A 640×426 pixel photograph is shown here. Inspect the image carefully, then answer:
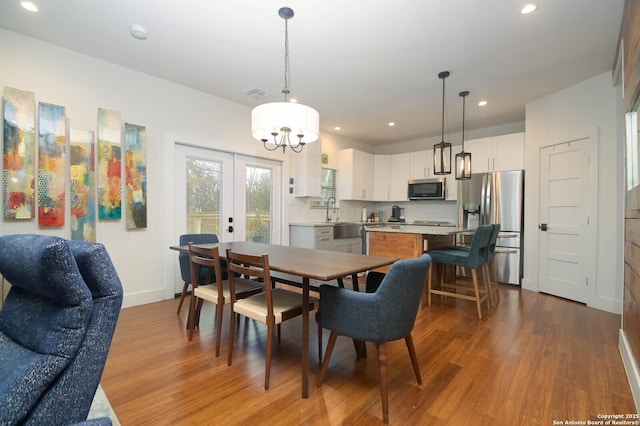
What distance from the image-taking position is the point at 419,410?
65.1 inches

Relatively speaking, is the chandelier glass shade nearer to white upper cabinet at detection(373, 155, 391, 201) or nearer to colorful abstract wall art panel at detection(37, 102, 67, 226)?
colorful abstract wall art panel at detection(37, 102, 67, 226)

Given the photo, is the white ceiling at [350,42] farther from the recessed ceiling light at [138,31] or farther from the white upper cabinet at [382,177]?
the white upper cabinet at [382,177]

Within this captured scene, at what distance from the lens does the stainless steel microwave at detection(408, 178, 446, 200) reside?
5633 millimetres

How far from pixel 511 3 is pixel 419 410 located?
9.44ft

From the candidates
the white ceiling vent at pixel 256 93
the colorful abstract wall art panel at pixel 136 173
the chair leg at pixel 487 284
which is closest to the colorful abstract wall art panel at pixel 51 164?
the colorful abstract wall art panel at pixel 136 173

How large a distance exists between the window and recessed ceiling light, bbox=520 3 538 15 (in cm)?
382

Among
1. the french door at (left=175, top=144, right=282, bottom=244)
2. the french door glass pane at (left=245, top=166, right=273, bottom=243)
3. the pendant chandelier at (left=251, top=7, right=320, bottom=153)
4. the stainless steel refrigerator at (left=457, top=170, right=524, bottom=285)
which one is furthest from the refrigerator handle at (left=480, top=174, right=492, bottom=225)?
the pendant chandelier at (left=251, top=7, right=320, bottom=153)

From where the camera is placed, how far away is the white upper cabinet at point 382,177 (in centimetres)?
645

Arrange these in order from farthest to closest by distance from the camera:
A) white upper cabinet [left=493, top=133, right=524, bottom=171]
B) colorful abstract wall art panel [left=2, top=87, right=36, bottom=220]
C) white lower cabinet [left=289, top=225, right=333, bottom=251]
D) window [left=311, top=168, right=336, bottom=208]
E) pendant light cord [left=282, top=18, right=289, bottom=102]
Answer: window [left=311, top=168, right=336, bottom=208], white lower cabinet [left=289, top=225, right=333, bottom=251], white upper cabinet [left=493, top=133, right=524, bottom=171], colorful abstract wall art panel [left=2, top=87, right=36, bottom=220], pendant light cord [left=282, top=18, right=289, bottom=102]

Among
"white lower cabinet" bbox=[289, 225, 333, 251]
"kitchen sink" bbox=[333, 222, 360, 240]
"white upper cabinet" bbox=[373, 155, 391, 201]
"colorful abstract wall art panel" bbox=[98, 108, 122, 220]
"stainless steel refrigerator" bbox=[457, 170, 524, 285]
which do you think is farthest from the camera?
"white upper cabinet" bbox=[373, 155, 391, 201]

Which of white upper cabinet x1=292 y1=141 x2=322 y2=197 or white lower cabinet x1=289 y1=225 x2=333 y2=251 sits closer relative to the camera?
white lower cabinet x1=289 y1=225 x2=333 y2=251

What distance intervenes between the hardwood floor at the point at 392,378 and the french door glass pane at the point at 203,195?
1.45m

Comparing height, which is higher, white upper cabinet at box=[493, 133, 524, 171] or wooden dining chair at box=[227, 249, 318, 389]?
white upper cabinet at box=[493, 133, 524, 171]

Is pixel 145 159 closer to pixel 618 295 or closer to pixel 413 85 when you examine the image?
pixel 413 85
